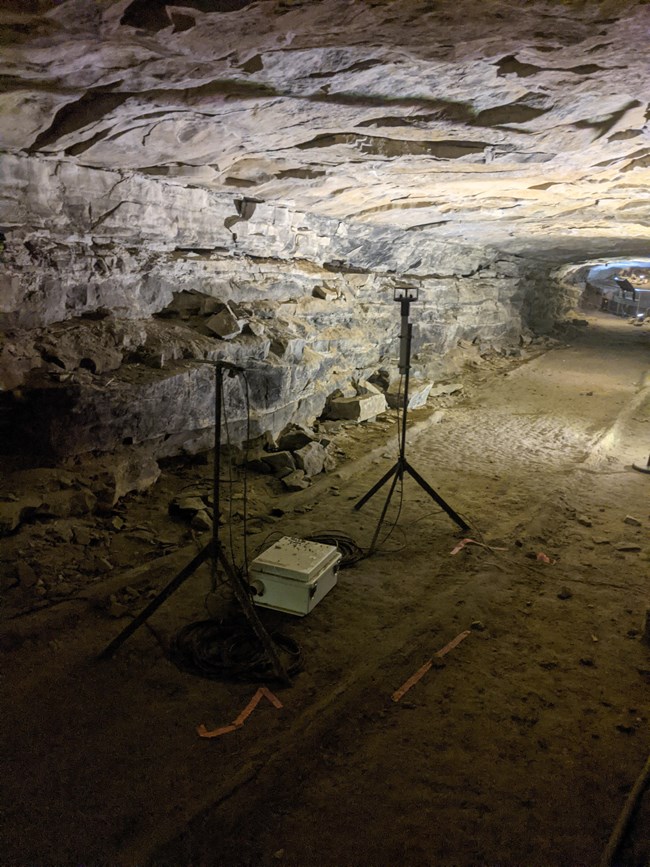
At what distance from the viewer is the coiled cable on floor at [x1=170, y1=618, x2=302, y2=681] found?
378 cm

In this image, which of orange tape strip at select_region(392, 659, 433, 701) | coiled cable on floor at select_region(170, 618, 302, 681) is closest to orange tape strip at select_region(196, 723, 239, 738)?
coiled cable on floor at select_region(170, 618, 302, 681)

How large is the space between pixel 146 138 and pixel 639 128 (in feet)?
13.1

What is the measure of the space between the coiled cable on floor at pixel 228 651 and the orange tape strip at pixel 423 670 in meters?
0.67

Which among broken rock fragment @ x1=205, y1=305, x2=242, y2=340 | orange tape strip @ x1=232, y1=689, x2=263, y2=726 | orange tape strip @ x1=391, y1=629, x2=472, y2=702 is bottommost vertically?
orange tape strip @ x1=391, y1=629, x2=472, y2=702

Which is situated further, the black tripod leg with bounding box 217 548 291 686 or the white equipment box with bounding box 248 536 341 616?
the white equipment box with bounding box 248 536 341 616

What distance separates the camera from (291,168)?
5891mm

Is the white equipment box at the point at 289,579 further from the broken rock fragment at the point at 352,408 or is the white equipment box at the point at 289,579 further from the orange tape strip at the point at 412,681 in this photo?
the broken rock fragment at the point at 352,408

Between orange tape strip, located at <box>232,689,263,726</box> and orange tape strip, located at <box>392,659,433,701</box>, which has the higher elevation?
orange tape strip, located at <box>232,689,263,726</box>

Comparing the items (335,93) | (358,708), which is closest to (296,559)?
(358,708)

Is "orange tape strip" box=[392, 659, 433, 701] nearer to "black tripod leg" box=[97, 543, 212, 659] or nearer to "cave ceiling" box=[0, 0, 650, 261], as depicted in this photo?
"black tripod leg" box=[97, 543, 212, 659]

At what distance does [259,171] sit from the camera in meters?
5.91

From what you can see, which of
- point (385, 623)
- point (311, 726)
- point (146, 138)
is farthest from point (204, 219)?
point (311, 726)

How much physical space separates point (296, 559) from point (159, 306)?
13.5 ft

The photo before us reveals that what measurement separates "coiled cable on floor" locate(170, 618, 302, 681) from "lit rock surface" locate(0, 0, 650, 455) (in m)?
2.51
